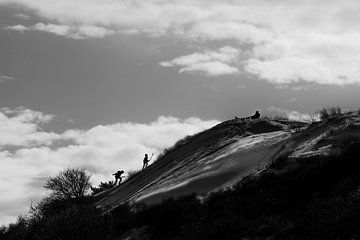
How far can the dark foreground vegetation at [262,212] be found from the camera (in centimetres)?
2225

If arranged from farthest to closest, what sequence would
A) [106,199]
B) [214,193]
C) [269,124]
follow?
1. [106,199]
2. [269,124]
3. [214,193]

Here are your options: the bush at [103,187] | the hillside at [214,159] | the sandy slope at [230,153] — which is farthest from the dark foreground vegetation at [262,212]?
the bush at [103,187]

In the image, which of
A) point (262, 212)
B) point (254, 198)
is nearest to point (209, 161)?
point (254, 198)

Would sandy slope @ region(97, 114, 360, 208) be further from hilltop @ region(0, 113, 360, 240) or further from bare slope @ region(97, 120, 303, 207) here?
hilltop @ region(0, 113, 360, 240)

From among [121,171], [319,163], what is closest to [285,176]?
[319,163]

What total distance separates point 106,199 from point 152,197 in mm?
14534

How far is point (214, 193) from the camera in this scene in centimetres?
3114

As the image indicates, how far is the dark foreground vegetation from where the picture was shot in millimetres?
22250

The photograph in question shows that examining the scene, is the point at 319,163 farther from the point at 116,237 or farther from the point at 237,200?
the point at 116,237

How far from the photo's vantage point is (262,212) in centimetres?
2605

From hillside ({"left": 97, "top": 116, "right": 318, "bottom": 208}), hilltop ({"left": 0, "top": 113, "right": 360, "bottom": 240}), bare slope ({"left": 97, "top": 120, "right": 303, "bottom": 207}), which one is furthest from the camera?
bare slope ({"left": 97, "top": 120, "right": 303, "bottom": 207})

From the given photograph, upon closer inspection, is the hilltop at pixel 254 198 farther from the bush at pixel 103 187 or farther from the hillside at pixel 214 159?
the bush at pixel 103 187

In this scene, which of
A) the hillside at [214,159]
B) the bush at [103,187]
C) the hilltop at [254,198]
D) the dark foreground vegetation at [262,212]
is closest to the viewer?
the dark foreground vegetation at [262,212]

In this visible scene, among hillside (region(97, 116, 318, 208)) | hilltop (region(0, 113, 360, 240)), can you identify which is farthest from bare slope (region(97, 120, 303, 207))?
hilltop (region(0, 113, 360, 240))
